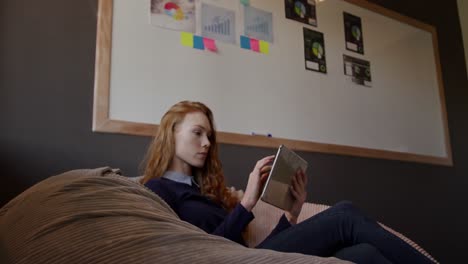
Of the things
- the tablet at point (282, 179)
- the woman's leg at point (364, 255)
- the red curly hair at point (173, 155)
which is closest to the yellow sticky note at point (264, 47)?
the red curly hair at point (173, 155)

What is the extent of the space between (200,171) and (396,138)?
1.33 metres

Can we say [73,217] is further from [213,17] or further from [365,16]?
[365,16]

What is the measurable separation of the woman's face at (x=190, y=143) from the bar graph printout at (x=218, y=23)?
0.51m

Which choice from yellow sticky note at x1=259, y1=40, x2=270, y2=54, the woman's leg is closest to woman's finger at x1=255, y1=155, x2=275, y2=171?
the woman's leg

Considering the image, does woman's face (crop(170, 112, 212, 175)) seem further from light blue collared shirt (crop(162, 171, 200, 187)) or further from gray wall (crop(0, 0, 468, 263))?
gray wall (crop(0, 0, 468, 263))

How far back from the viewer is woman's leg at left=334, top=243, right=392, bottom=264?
80 cm

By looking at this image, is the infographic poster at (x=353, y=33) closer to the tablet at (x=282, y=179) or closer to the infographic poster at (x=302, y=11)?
the infographic poster at (x=302, y=11)

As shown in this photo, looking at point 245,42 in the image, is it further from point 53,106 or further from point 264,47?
point 53,106

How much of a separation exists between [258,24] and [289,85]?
31cm

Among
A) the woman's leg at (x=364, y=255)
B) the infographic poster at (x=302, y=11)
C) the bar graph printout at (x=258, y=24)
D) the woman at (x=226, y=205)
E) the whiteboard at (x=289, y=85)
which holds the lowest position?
the woman's leg at (x=364, y=255)

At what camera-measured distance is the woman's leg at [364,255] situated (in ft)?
2.62

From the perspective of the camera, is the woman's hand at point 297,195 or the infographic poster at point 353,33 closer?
the woman's hand at point 297,195

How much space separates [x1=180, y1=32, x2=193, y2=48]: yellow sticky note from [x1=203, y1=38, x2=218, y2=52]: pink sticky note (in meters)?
0.06

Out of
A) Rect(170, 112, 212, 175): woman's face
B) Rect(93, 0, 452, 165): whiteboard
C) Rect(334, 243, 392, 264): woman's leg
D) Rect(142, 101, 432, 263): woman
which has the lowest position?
Rect(334, 243, 392, 264): woman's leg
